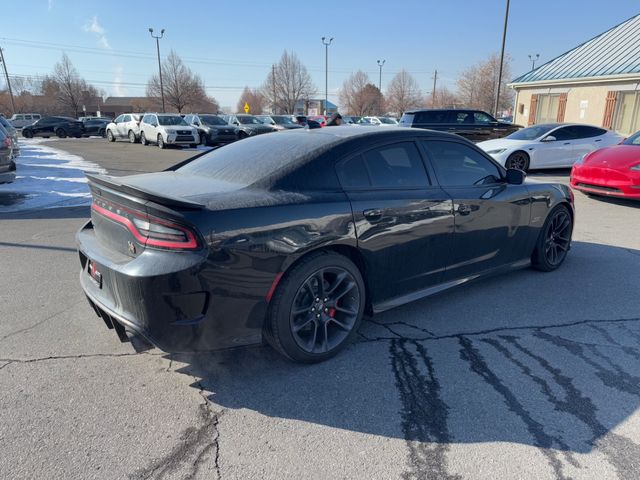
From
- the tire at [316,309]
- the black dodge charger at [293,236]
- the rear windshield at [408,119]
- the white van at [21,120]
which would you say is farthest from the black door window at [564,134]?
the white van at [21,120]

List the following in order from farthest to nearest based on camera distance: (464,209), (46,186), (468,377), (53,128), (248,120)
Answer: (53,128) → (248,120) → (46,186) → (464,209) → (468,377)

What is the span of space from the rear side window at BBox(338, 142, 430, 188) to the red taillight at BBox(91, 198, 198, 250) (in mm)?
1203

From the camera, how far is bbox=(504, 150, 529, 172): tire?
476 inches

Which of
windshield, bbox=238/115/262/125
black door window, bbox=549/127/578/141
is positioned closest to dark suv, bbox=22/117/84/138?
windshield, bbox=238/115/262/125

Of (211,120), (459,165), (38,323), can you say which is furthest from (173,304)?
(211,120)

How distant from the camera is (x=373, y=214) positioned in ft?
10.7

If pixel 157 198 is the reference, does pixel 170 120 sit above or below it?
above

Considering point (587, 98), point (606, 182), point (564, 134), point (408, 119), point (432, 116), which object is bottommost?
point (606, 182)

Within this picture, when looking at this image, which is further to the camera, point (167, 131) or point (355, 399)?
point (167, 131)

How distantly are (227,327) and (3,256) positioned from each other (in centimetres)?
425

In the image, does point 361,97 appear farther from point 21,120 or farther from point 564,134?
point 564,134

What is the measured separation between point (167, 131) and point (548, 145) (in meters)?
16.9

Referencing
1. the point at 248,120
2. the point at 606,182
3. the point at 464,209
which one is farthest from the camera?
the point at 248,120

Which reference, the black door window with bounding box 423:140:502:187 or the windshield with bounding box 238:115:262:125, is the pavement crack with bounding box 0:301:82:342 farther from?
the windshield with bounding box 238:115:262:125
